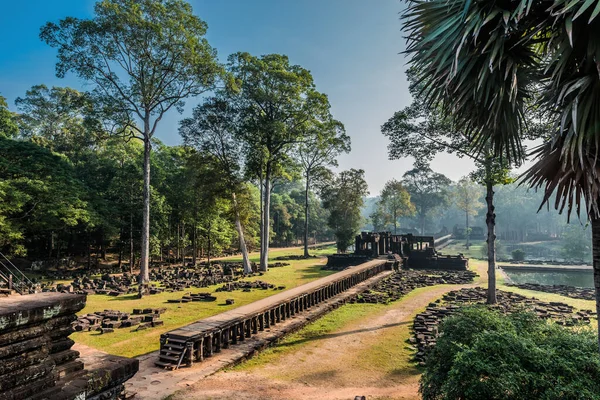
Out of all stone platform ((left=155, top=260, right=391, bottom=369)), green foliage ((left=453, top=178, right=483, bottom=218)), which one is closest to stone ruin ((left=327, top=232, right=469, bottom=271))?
stone platform ((left=155, top=260, right=391, bottom=369))

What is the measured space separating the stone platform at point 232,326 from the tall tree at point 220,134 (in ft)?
38.8

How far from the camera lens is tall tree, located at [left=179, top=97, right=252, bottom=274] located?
26.9 metres

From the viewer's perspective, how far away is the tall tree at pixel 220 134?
26938 millimetres

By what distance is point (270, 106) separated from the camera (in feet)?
90.2

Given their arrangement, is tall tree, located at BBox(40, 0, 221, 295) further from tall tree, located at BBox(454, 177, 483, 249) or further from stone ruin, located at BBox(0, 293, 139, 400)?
tall tree, located at BBox(454, 177, 483, 249)

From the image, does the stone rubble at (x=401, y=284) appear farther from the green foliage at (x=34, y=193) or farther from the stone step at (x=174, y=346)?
the green foliage at (x=34, y=193)

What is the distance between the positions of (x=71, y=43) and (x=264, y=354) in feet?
71.2

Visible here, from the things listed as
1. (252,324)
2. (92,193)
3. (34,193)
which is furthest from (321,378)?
(92,193)

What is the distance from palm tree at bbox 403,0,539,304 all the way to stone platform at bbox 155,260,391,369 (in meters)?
8.64

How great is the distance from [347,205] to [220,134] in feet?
57.0

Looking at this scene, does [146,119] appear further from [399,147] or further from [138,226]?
[399,147]

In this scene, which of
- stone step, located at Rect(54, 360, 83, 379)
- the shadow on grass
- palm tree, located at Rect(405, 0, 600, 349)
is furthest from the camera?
the shadow on grass

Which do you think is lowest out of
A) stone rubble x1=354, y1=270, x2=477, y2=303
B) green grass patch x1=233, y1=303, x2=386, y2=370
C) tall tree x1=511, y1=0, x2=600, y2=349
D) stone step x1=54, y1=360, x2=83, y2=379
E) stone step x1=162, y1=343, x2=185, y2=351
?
stone rubble x1=354, y1=270, x2=477, y2=303

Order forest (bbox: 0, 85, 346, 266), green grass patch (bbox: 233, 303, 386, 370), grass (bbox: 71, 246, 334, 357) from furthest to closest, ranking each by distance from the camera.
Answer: forest (bbox: 0, 85, 346, 266) < grass (bbox: 71, 246, 334, 357) < green grass patch (bbox: 233, 303, 386, 370)
